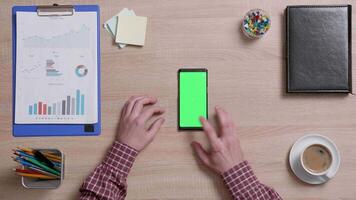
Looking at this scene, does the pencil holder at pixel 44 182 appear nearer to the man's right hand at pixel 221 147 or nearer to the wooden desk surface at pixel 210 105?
the wooden desk surface at pixel 210 105

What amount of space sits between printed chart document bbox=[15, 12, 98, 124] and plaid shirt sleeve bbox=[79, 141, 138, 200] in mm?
107

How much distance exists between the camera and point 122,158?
32.6 inches

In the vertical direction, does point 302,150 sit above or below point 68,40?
below

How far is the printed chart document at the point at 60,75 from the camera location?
87 centimetres

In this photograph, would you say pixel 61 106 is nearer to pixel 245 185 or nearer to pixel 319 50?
pixel 245 185

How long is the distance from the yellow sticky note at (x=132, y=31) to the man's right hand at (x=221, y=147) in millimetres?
246

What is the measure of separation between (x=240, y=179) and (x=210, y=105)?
0.61 ft

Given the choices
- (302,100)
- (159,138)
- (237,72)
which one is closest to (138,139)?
(159,138)

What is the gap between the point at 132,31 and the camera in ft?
2.85

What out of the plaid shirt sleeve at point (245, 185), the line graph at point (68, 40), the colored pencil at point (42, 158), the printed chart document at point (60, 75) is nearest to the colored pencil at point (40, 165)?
the colored pencil at point (42, 158)

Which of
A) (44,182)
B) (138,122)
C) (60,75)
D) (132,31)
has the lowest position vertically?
(44,182)

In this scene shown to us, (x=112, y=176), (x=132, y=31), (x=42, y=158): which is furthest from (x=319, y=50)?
(x=42, y=158)

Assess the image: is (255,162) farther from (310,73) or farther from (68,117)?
(68,117)

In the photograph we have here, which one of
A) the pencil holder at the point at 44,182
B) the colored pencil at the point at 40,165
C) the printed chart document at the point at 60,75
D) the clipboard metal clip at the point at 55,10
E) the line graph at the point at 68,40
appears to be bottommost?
the pencil holder at the point at 44,182
